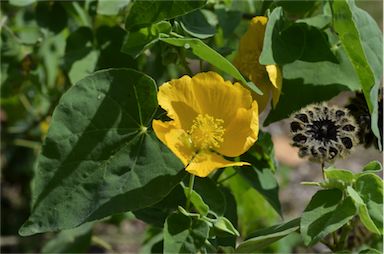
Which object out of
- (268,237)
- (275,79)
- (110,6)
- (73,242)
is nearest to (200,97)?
(275,79)

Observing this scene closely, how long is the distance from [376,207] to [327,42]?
15.8 inches

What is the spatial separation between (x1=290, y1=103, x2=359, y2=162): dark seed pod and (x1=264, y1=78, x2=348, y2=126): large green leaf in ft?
0.35

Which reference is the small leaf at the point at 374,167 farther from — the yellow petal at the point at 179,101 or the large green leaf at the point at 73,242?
the large green leaf at the point at 73,242

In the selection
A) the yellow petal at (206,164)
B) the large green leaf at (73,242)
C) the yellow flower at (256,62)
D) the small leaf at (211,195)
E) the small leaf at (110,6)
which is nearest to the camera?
the yellow petal at (206,164)

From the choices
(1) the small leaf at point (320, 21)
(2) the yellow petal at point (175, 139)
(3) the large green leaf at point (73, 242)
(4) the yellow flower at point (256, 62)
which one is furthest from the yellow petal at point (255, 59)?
(3) the large green leaf at point (73, 242)

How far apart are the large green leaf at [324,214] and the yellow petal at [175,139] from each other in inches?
8.9

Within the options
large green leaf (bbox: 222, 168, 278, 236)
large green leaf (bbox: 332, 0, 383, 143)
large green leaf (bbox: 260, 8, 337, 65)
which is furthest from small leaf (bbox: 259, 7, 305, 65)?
large green leaf (bbox: 222, 168, 278, 236)

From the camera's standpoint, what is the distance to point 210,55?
1296mm

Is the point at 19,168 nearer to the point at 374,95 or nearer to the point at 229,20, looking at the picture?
the point at 229,20

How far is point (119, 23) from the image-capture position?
6.12ft

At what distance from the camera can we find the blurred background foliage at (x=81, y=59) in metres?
1.53

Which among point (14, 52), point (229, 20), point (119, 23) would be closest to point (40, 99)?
point (14, 52)

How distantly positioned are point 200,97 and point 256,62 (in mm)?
199

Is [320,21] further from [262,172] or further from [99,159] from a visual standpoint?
[99,159]
